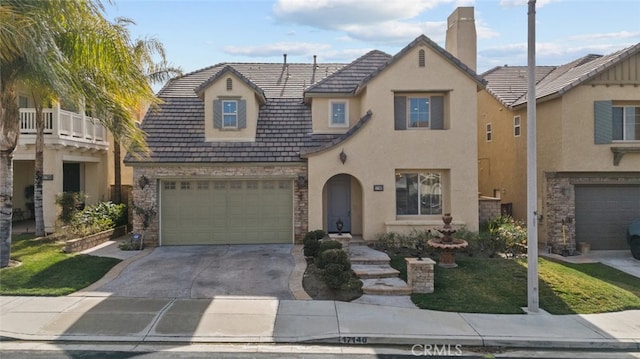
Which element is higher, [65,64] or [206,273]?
[65,64]

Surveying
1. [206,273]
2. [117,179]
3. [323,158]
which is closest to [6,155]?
[206,273]

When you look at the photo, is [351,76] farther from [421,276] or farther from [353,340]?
[353,340]

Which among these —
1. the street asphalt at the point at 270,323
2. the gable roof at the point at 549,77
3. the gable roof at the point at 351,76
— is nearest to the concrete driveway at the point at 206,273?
the street asphalt at the point at 270,323

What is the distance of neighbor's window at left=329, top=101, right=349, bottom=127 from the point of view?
630 inches

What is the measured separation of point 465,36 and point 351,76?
17.2ft

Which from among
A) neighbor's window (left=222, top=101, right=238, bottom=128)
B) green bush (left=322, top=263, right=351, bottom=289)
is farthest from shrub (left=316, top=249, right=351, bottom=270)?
neighbor's window (left=222, top=101, right=238, bottom=128)

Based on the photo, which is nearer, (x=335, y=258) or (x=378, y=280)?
(x=335, y=258)

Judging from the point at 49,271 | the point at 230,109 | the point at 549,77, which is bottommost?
the point at 49,271

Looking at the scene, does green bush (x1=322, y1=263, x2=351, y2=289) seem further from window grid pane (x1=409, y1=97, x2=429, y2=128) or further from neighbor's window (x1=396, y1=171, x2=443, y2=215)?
window grid pane (x1=409, y1=97, x2=429, y2=128)

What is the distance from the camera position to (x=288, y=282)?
34.8 ft

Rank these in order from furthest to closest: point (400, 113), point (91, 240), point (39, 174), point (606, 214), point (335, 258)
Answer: point (39, 174)
point (606, 214)
point (400, 113)
point (91, 240)
point (335, 258)

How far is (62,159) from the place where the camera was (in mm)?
16797

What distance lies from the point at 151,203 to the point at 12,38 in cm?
685

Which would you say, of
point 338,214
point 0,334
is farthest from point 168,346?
point 338,214
